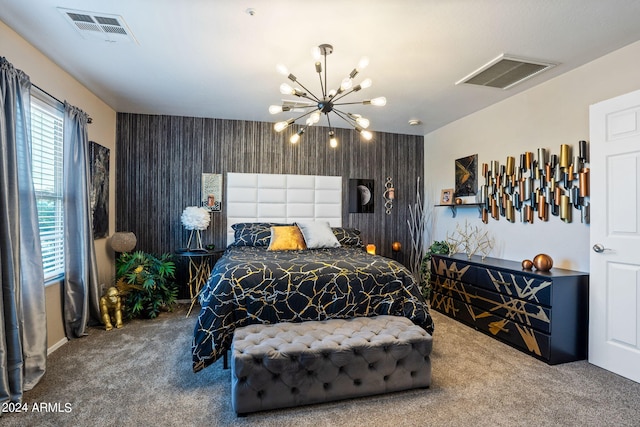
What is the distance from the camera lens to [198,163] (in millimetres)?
4445

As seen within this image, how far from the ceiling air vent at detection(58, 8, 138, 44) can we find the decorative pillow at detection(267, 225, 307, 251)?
2268 millimetres

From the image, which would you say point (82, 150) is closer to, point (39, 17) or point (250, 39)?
point (39, 17)

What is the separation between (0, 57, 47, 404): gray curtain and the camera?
80.4 inches

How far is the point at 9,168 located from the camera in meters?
2.13

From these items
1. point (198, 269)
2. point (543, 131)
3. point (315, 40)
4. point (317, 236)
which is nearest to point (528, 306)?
point (543, 131)

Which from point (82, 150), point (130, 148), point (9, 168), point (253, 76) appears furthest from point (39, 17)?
point (130, 148)

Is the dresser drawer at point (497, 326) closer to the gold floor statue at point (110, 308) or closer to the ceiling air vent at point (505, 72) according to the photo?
the ceiling air vent at point (505, 72)

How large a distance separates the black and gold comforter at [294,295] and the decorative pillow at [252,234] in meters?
1.17

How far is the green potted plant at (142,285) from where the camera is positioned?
3.60m

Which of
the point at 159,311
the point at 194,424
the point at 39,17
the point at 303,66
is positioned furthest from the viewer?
the point at 159,311

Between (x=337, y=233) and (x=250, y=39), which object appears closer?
(x=250, y=39)

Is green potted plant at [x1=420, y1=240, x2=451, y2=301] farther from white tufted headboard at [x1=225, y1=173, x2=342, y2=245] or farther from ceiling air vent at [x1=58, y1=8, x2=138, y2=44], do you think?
ceiling air vent at [x1=58, y1=8, x2=138, y2=44]

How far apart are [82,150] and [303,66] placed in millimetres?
2239

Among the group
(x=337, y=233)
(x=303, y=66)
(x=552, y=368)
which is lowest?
(x=552, y=368)
